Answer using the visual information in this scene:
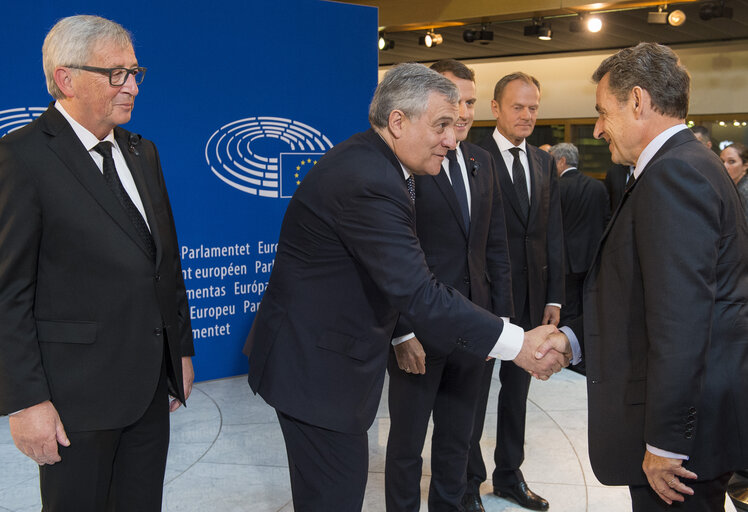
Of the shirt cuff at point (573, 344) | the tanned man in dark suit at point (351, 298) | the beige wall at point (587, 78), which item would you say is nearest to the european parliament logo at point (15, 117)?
the tanned man in dark suit at point (351, 298)

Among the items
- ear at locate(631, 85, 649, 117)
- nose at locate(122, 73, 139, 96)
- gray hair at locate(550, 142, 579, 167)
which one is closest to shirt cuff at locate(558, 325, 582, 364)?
ear at locate(631, 85, 649, 117)

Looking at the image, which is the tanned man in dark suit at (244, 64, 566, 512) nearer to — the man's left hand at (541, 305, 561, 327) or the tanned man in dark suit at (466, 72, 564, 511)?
the tanned man in dark suit at (466, 72, 564, 511)

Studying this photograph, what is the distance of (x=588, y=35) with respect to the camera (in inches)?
431

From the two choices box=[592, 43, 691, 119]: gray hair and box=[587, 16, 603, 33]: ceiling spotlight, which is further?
box=[587, 16, 603, 33]: ceiling spotlight

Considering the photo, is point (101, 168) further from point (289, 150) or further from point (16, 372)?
point (289, 150)

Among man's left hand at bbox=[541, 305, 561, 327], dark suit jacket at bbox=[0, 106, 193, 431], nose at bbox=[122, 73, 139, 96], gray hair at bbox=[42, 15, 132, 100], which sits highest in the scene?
gray hair at bbox=[42, 15, 132, 100]

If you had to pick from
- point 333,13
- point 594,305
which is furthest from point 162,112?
point 594,305

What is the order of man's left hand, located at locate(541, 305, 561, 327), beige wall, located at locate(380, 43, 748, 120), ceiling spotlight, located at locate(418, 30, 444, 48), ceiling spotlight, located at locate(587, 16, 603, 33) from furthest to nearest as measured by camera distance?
1. beige wall, located at locate(380, 43, 748, 120)
2. ceiling spotlight, located at locate(418, 30, 444, 48)
3. ceiling spotlight, located at locate(587, 16, 603, 33)
4. man's left hand, located at locate(541, 305, 561, 327)

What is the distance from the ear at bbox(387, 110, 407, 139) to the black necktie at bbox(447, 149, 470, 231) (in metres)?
0.72

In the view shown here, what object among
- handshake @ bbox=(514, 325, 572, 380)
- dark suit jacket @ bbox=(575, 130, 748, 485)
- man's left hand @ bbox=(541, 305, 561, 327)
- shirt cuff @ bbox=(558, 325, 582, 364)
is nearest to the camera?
dark suit jacket @ bbox=(575, 130, 748, 485)

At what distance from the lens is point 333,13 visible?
5270mm

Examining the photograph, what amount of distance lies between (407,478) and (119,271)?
1.37 meters

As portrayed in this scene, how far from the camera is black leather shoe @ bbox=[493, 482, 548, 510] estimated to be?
128 inches

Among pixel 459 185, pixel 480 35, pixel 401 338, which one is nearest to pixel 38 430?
pixel 401 338
